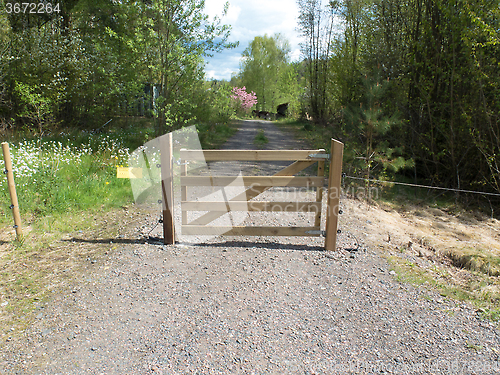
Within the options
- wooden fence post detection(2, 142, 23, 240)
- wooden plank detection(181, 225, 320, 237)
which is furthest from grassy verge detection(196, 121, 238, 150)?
wooden fence post detection(2, 142, 23, 240)

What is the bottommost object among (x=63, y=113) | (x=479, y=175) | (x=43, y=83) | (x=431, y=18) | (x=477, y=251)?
(x=477, y=251)

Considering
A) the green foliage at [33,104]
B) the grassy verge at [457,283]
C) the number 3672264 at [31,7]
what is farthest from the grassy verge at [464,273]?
the number 3672264 at [31,7]

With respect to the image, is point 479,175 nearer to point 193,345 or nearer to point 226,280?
point 226,280

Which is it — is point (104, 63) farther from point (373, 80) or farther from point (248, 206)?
point (248, 206)

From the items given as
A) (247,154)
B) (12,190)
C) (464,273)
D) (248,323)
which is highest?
(247,154)

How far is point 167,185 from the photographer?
15.6 feet

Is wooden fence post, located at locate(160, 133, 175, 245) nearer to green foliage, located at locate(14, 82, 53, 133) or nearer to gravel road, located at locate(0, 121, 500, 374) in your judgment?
gravel road, located at locate(0, 121, 500, 374)

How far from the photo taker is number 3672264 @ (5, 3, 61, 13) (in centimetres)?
1483

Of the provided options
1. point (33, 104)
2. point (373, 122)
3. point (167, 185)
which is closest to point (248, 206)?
point (167, 185)

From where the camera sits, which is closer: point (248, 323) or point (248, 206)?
point (248, 323)

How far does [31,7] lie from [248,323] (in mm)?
18099

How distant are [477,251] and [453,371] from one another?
3.15 meters

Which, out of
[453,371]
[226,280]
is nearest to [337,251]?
[226,280]

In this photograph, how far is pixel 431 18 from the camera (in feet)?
28.5
